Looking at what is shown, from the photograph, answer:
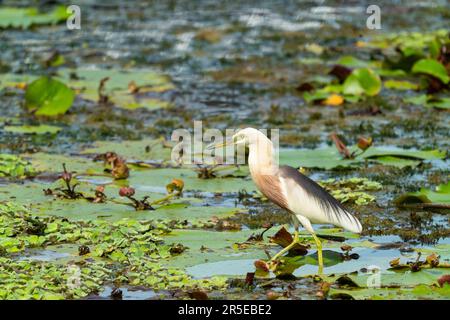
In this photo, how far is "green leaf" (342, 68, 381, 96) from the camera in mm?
12312

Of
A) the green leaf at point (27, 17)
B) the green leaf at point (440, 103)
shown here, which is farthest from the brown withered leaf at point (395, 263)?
the green leaf at point (27, 17)

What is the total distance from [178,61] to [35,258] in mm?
8216

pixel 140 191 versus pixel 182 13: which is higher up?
pixel 182 13

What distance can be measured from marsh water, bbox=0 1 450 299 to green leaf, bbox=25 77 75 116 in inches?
5.3

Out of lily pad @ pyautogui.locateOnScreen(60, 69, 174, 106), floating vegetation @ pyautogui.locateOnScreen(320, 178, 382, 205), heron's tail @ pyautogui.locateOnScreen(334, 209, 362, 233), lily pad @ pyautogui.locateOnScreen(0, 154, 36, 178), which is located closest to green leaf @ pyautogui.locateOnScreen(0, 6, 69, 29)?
lily pad @ pyautogui.locateOnScreen(60, 69, 174, 106)

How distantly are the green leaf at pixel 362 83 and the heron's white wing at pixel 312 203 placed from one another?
18.3ft

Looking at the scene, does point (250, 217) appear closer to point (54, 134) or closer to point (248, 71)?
point (54, 134)

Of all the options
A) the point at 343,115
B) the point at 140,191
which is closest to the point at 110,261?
the point at 140,191

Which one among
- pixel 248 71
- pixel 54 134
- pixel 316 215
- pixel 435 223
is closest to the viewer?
pixel 316 215

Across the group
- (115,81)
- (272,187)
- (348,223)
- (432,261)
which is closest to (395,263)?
(432,261)

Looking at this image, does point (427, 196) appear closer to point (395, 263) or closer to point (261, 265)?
point (395, 263)

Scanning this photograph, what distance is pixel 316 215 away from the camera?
6.80 m

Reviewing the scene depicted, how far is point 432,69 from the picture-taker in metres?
12.1
